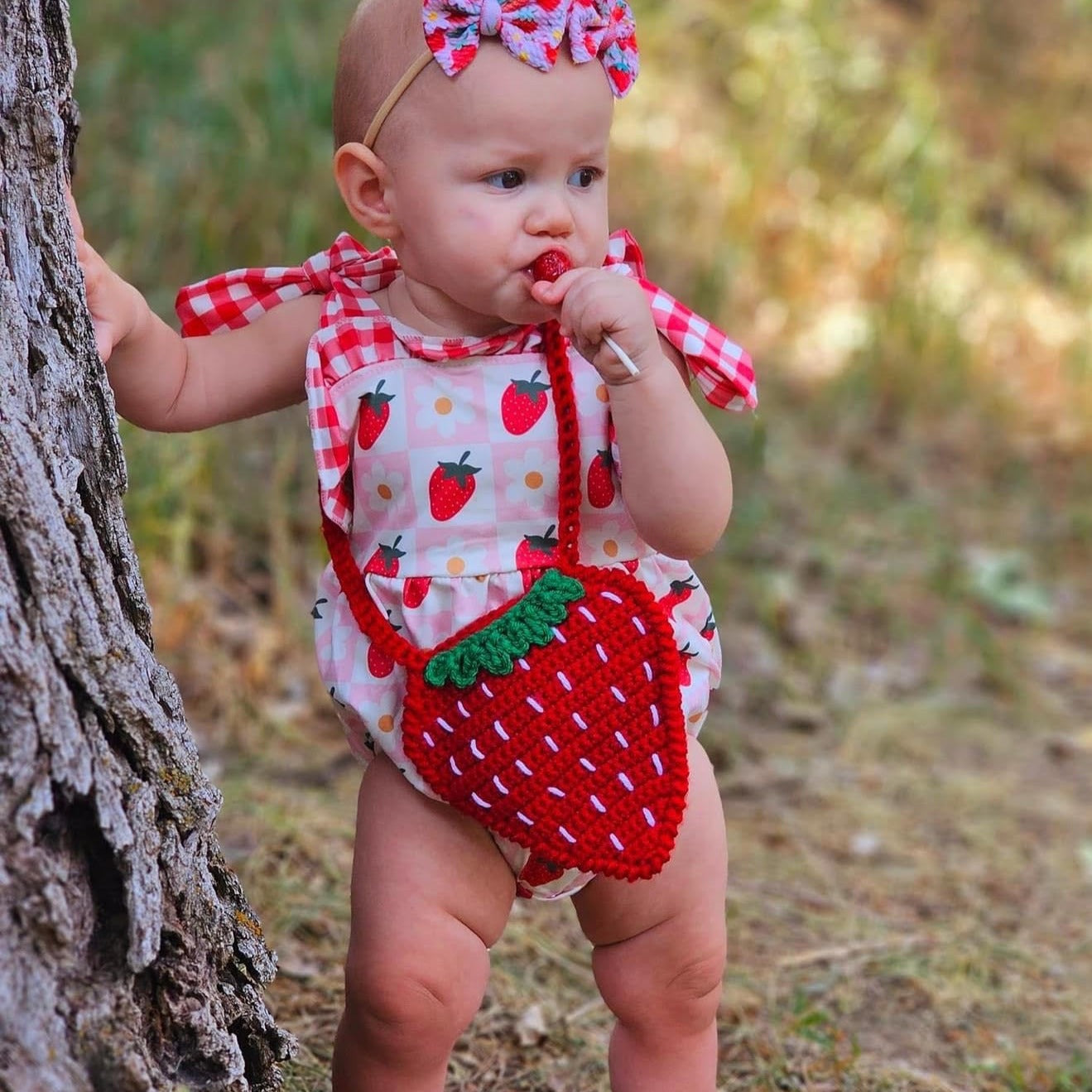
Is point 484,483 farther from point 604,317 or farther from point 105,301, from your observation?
Result: point 105,301

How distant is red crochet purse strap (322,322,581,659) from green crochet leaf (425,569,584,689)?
0.08 ft

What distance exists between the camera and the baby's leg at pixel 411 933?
A: 1448 millimetres

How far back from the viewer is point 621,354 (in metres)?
1.35

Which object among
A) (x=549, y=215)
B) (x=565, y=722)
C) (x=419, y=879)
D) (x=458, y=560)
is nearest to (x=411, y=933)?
(x=419, y=879)

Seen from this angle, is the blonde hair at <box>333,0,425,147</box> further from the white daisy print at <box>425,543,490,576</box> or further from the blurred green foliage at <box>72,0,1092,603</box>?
the blurred green foliage at <box>72,0,1092,603</box>

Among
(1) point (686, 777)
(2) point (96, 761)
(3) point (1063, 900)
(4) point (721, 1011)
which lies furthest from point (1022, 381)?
(2) point (96, 761)

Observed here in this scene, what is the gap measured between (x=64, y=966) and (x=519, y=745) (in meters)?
0.47

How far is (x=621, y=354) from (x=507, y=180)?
0.20 metres

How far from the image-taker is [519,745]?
4.66 ft

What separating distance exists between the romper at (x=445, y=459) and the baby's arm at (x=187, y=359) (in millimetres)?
54

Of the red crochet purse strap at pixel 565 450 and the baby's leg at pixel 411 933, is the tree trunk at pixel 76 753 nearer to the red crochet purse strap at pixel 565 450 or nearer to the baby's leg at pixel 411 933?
the baby's leg at pixel 411 933

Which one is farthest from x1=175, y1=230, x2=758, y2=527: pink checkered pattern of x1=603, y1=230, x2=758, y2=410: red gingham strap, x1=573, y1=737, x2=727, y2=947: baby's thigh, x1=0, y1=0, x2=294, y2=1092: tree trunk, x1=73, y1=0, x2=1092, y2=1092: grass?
x1=73, y1=0, x2=1092, y2=1092: grass

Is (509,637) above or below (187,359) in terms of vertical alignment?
below

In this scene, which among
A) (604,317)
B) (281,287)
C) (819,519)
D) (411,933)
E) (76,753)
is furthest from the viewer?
(819,519)
